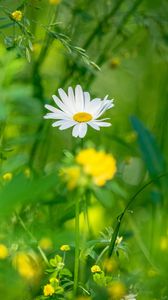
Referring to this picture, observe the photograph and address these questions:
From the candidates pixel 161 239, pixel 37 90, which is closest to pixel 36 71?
pixel 37 90

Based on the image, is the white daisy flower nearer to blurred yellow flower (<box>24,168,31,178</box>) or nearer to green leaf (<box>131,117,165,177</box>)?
blurred yellow flower (<box>24,168,31,178</box>)

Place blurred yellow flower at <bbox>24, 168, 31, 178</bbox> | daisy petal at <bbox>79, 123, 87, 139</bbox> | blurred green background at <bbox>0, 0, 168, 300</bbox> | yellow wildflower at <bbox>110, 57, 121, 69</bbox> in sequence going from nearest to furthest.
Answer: blurred green background at <bbox>0, 0, 168, 300</bbox> → daisy petal at <bbox>79, 123, 87, 139</bbox> → blurred yellow flower at <bbox>24, 168, 31, 178</bbox> → yellow wildflower at <bbox>110, 57, 121, 69</bbox>

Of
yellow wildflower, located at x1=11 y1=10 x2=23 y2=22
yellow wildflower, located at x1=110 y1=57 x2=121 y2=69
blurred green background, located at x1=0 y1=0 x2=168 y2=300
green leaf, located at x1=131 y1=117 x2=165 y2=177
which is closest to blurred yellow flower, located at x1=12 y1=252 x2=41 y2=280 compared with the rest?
blurred green background, located at x1=0 y1=0 x2=168 y2=300

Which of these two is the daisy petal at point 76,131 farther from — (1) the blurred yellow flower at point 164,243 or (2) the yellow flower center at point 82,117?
(1) the blurred yellow flower at point 164,243

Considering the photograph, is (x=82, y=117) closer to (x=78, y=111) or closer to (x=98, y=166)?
(x=78, y=111)

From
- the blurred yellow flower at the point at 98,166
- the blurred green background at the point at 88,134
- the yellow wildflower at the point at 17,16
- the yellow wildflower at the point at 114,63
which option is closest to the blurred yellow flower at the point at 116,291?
the blurred green background at the point at 88,134
